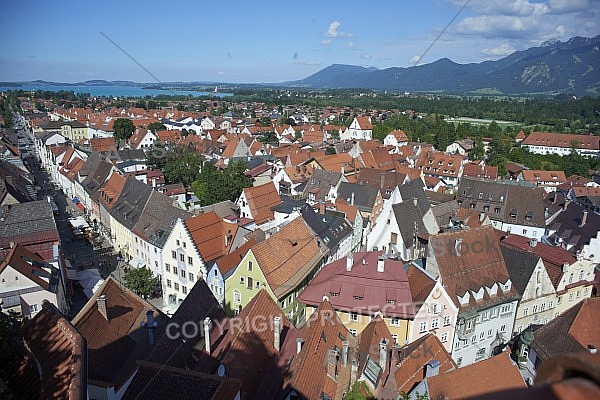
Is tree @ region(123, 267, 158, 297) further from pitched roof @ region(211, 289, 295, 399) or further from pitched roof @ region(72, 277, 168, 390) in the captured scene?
pitched roof @ region(211, 289, 295, 399)

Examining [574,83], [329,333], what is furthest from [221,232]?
[574,83]

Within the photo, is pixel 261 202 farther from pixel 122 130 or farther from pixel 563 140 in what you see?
pixel 563 140

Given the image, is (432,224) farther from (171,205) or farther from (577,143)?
(577,143)

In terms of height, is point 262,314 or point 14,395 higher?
point 14,395

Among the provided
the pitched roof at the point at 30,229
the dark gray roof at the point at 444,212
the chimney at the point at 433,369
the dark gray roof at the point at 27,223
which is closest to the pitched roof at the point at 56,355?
the chimney at the point at 433,369

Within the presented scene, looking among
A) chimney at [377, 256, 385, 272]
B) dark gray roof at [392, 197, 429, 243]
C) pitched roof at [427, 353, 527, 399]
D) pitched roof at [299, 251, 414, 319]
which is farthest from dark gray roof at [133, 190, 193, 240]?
pitched roof at [427, 353, 527, 399]

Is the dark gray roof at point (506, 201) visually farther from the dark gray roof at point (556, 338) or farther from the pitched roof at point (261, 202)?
the dark gray roof at point (556, 338)
